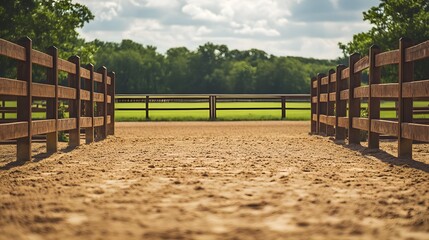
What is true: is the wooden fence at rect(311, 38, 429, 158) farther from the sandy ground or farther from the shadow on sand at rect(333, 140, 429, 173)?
the sandy ground

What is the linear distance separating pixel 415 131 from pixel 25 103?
16.7 feet

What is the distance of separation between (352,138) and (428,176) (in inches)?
184

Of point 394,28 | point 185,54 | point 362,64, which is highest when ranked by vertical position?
point 185,54

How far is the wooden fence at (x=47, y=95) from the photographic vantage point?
6992mm

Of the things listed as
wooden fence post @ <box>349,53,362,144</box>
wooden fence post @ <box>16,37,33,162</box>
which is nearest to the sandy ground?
wooden fence post @ <box>16,37,33,162</box>

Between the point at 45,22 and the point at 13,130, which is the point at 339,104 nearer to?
the point at 13,130

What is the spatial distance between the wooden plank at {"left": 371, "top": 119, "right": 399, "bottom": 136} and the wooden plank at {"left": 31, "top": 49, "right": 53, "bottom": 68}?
5165 millimetres

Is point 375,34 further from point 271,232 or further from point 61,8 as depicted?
point 271,232

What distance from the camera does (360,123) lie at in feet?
32.1

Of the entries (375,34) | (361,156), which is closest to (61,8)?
(375,34)

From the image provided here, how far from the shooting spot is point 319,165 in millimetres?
7090

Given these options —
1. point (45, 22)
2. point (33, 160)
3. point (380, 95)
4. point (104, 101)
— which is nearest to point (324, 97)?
point (380, 95)

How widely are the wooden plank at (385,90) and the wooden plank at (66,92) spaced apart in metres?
5.08

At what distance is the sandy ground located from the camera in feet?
11.2
